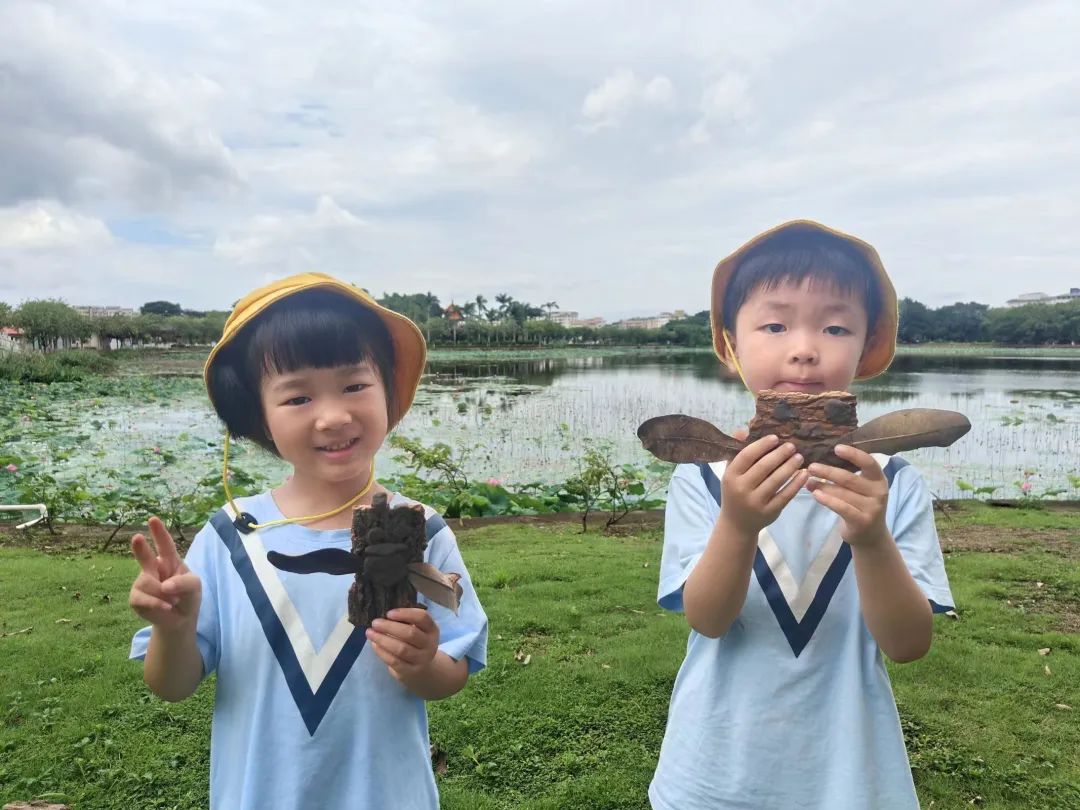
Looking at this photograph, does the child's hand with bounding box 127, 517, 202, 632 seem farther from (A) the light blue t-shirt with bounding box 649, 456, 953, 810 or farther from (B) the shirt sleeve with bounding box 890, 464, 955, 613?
(B) the shirt sleeve with bounding box 890, 464, 955, 613

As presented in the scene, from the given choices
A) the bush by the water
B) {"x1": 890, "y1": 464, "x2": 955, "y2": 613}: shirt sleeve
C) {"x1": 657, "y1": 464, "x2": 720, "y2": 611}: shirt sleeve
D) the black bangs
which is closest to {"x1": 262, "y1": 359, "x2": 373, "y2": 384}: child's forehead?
the black bangs

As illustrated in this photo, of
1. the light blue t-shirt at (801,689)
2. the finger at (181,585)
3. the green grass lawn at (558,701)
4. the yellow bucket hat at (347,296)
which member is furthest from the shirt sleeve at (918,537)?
the green grass lawn at (558,701)

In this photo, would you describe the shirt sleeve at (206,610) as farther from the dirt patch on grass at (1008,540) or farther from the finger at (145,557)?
the dirt patch on grass at (1008,540)

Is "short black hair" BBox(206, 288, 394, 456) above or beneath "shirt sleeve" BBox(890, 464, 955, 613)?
above

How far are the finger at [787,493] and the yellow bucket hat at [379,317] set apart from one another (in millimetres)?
840

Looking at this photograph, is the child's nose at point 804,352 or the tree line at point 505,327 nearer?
the child's nose at point 804,352

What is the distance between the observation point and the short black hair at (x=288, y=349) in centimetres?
146

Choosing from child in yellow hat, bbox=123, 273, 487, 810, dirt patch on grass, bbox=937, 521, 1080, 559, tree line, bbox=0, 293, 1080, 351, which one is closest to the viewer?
child in yellow hat, bbox=123, 273, 487, 810

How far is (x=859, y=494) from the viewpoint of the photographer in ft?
4.14

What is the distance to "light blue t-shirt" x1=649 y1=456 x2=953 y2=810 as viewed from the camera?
1.38 meters

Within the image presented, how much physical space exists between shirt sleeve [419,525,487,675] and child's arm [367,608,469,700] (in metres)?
0.10

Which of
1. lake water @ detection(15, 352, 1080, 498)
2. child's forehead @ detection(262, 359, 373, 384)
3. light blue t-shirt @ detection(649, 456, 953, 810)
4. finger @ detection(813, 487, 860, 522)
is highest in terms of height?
child's forehead @ detection(262, 359, 373, 384)

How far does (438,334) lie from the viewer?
184 feet

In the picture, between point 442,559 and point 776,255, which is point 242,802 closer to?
point 442,559
